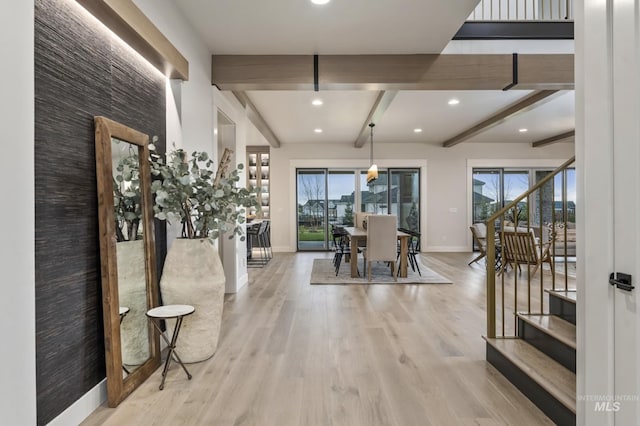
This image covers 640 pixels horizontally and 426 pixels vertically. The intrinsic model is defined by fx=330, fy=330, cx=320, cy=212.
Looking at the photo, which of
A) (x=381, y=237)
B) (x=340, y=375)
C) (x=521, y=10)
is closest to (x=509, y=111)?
(x=521, y=10)

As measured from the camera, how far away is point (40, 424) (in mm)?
1548

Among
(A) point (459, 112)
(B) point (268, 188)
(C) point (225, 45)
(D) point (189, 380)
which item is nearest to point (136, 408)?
(D) point (189, 380)

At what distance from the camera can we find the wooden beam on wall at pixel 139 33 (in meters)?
1.83

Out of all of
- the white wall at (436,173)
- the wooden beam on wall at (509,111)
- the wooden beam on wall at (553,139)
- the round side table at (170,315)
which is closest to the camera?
the round side table at (170,315)

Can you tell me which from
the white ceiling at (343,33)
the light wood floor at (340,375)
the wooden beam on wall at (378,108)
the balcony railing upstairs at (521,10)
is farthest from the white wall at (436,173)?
the light wood floor at (340,375)

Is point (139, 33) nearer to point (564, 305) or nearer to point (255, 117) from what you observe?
point (564, 305)

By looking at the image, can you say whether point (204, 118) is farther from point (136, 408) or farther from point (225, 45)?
point (136, 408)

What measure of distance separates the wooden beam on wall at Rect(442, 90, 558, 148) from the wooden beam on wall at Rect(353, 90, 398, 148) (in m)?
2.25

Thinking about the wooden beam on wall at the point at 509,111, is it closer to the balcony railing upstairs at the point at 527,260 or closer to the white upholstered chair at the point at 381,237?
the balcony railing upstairs at the point at 527,260

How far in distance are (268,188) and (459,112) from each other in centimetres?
508

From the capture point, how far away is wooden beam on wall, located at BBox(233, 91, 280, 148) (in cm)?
481

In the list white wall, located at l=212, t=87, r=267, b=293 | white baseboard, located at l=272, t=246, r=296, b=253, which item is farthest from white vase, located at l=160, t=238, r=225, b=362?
white baseboard, located at l=272, t=246, r=296, b=253

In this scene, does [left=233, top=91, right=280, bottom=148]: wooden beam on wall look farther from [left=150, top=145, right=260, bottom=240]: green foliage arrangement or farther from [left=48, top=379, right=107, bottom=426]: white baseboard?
[left=48, top=379, right=107, bottom=426]: white baseboard

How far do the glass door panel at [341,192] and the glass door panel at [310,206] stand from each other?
16 cm
